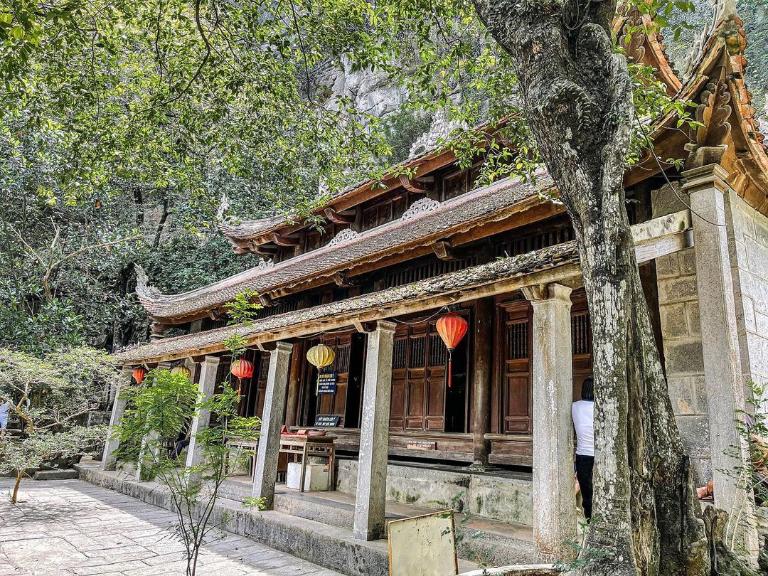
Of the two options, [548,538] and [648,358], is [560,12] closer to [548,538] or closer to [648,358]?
[648,358]

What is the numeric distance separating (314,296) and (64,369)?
4572mm

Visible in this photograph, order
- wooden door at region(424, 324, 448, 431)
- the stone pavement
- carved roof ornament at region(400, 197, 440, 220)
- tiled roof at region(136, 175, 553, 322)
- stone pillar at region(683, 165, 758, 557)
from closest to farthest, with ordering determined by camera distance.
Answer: stone pillar at region(683, 165, 758, 557)
the stone pavement
tiled roof at region(136, 175, 553, 322)
wooden door at region(424, 324, 448, 431)
carved roof ornament at region(400, 197, 440, 220)

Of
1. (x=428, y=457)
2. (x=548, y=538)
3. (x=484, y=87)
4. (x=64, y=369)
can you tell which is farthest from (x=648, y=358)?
(x=64, y=369)

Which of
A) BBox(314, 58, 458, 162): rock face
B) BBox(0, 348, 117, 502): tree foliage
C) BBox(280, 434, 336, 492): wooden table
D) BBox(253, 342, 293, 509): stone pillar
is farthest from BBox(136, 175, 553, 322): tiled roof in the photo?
BBox(314, 58, 458, 162): rock face

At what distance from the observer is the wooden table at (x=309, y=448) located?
7.34m

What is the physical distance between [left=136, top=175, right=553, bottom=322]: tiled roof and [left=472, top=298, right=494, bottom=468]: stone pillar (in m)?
1.24

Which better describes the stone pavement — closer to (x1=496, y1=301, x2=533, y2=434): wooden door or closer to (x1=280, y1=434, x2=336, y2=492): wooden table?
(x1=280, y1=434, x2=336, y2=492): wooden table

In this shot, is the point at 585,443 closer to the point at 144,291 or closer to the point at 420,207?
the point at 420,207

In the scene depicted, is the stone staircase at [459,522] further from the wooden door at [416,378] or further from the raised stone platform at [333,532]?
the wooden door at [416,378]

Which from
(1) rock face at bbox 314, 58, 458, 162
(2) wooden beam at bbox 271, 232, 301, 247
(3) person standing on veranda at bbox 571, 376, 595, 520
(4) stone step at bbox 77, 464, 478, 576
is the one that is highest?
(1) rock face at bbox 314, 58, 458, 162

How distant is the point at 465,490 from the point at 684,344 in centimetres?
295

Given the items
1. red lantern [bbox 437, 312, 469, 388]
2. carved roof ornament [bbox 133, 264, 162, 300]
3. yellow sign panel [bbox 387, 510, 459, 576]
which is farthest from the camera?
carved roof ornament [bbox 133, 264, 162, 300]

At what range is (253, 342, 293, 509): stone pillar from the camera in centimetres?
661

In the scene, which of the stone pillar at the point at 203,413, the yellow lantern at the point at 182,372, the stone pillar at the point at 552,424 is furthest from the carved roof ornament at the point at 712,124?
the stone pillar at the point at 203,413
